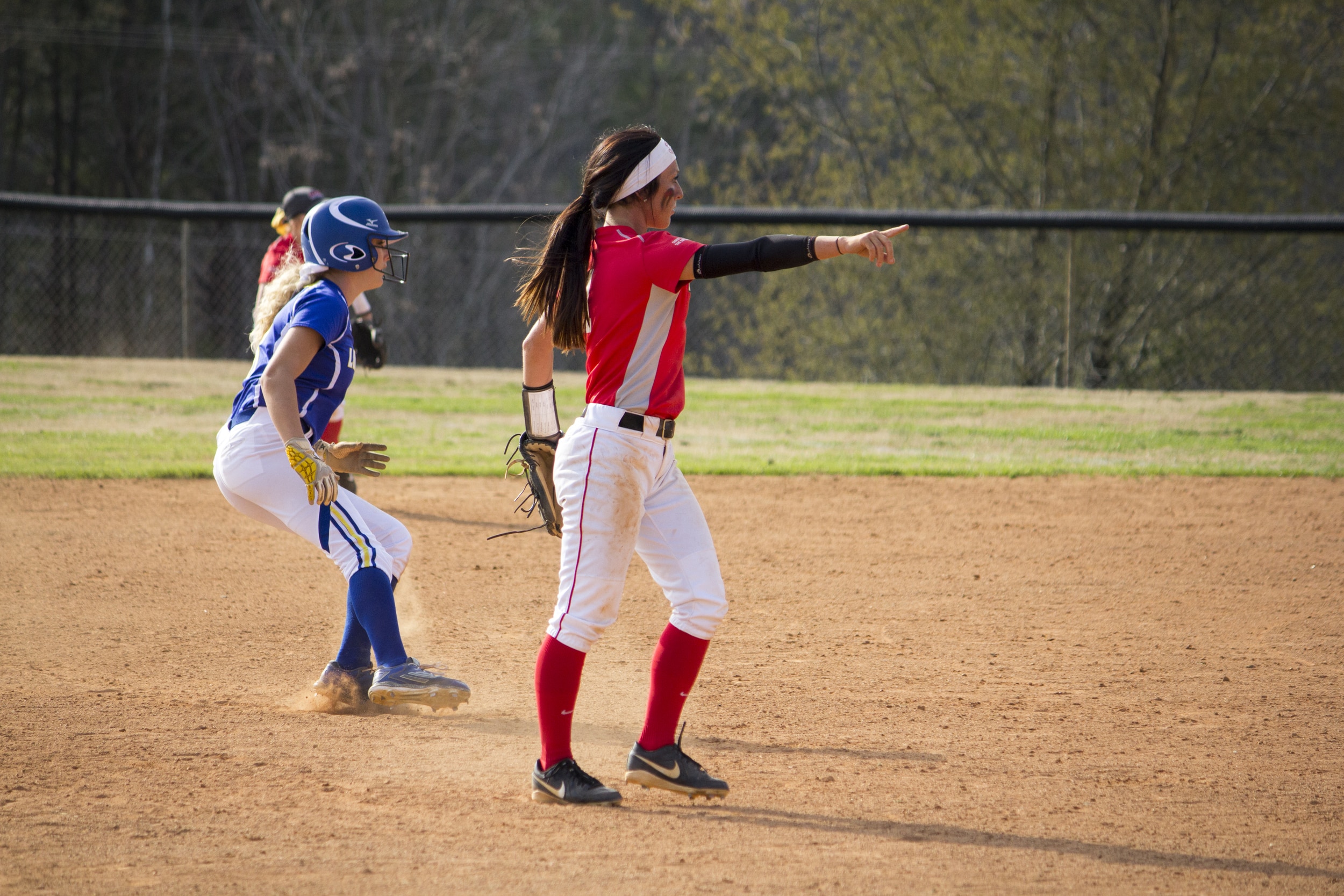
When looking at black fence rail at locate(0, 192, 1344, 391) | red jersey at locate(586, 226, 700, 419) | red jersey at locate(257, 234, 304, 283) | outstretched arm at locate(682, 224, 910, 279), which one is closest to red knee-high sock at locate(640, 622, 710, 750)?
red jersey at locate(586, 226, 700, 419)

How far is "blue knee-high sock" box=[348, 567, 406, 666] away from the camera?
411 cm

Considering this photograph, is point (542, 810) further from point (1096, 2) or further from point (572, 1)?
point (572, 1)

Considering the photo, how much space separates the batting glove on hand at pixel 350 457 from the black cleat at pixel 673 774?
1.43m

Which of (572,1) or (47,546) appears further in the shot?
(572,1)

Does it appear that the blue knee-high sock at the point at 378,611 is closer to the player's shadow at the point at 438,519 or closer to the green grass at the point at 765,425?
the player's shadow at the point at 438,519

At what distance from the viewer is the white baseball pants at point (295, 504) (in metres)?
4.16

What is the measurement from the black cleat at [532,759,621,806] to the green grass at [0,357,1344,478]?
6.22 m

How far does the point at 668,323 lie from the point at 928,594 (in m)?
3.25

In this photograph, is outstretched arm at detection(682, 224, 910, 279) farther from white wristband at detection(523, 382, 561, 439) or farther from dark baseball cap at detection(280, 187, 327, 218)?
dark baseball cap at detection(280, 187, 327, 218)

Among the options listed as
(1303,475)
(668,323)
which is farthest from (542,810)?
(1303,475)

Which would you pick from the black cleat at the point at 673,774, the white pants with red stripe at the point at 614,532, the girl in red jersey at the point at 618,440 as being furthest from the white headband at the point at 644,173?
the black cleat at the point at 673,774

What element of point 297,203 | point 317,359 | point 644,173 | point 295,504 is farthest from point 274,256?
point 644,173

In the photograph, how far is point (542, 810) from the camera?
3410mm

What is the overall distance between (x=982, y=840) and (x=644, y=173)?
1.99 m
